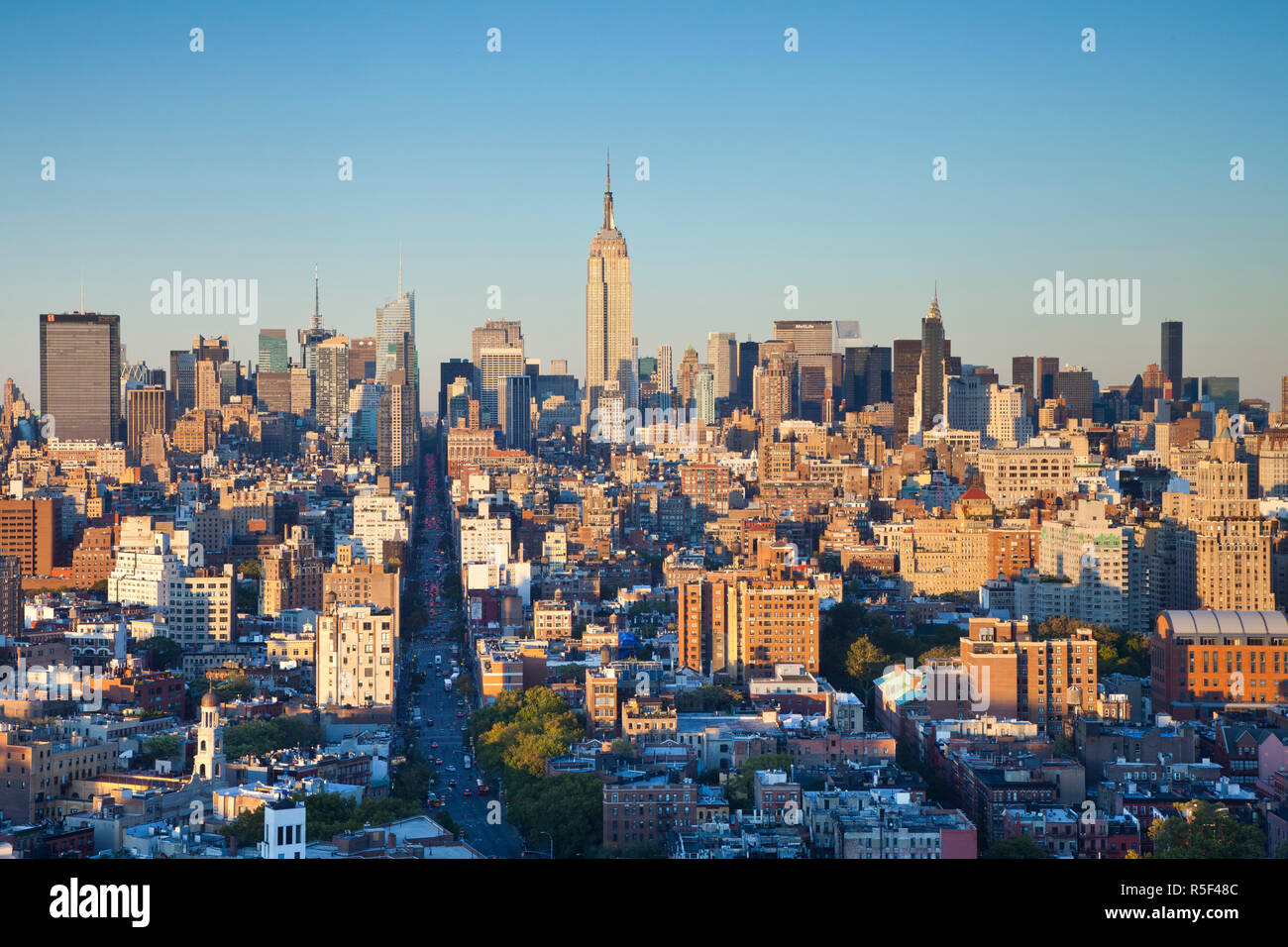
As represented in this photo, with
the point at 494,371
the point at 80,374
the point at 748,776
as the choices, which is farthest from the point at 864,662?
the point at 494,371

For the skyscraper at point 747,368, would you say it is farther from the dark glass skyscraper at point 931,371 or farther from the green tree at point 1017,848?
the green tree at point 1017,848

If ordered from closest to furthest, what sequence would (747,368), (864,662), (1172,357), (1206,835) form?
1. (1206,835)
2. (864,662)
3. (1172,357)
4. (747,368)

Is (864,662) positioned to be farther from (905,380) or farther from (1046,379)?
(905,380)

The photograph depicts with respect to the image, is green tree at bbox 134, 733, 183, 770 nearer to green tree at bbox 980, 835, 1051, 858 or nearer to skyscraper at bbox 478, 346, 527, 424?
green tree at bbox 980, 835, 1051, 858

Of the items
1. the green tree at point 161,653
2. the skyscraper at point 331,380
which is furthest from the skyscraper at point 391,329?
the green tree at point 161,653

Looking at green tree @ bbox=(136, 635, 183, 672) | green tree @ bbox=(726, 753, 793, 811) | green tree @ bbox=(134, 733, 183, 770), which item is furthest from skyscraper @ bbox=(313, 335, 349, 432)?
green tree @ bbox=(726, 753, 793, 811)

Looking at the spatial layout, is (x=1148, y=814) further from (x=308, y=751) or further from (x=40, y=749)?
(x=40, y=749)

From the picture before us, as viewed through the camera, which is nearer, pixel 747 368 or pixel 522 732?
pixel 522 732
